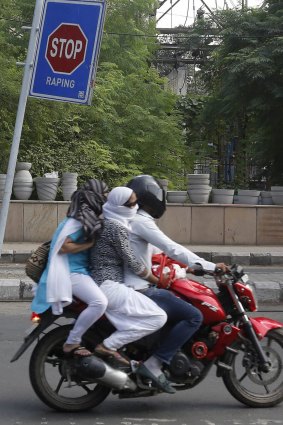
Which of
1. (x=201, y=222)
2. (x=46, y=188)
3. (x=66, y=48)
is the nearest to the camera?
(x=66, y=48)

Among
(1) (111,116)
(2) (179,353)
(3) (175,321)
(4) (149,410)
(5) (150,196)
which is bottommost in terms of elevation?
(4) (149,410)

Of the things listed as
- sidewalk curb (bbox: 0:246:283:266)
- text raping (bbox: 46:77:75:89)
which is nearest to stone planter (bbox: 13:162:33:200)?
sidewalk curb (bbox: 0:246:283:266)

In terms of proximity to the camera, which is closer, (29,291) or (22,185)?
(29,291)

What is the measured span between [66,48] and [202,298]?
5762 millimetres

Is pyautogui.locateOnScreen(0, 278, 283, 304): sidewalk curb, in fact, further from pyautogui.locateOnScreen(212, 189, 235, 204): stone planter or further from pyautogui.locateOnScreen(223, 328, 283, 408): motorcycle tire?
pyautogui.locateOnScreen(212, 189, 235, 204): stone planter

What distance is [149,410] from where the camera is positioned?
5.21 m

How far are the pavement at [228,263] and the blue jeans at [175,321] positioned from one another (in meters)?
4.66

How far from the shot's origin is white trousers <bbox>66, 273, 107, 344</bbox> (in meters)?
4.82

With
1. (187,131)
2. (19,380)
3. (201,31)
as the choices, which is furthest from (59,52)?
(187,131)

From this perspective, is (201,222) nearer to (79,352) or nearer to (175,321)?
(175,321)

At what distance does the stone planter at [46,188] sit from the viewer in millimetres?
15922

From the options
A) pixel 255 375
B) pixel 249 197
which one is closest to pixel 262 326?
pixel 255 375

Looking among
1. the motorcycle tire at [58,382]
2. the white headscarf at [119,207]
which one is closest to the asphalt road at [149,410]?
the motorcycle tire at [58,382]

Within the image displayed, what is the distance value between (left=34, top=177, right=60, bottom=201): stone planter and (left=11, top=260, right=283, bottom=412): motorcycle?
35.8 ft
